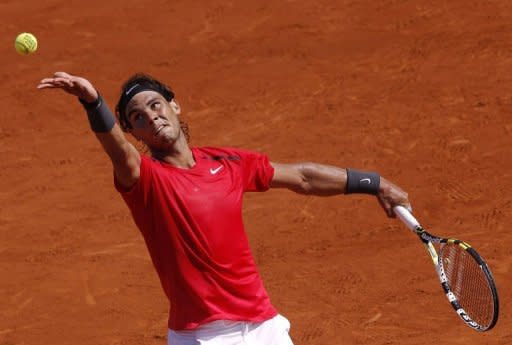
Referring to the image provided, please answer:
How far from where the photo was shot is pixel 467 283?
6.36 m

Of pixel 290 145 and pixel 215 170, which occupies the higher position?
pixel 215 170

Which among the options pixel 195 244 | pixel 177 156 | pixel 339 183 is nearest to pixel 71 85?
pixel 177 156

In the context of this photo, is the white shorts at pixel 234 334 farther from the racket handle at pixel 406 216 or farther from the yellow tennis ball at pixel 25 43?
the yellow tennis ball at pixel 25 43

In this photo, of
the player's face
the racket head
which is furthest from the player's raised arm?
the player's face

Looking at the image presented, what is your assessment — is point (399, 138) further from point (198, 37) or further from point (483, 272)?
point (483, 272)

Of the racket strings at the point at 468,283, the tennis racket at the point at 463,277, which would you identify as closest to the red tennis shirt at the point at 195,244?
the tennis racket at the point at 463,277

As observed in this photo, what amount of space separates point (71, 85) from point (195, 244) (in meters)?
1.06

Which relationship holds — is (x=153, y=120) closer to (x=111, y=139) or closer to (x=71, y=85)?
(x=111, y=139)

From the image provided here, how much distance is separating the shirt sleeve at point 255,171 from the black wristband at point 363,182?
0.50 m

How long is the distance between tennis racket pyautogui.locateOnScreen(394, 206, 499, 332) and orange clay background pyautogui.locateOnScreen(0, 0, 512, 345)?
253 cm

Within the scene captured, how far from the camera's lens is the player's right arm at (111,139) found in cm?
489

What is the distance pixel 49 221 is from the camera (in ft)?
39.2

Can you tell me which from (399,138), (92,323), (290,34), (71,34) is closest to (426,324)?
(92,323)

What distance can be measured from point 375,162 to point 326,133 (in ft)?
3.46
